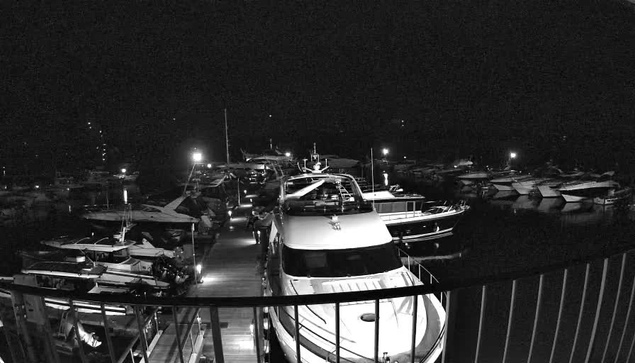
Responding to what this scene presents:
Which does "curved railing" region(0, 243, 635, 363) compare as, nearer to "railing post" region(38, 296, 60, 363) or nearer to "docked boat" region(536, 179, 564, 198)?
"railing post" region(38, 296, 60, 363)

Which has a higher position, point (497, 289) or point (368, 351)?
point (368, 351)

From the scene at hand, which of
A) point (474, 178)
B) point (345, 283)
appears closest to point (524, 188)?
point (474, 178)

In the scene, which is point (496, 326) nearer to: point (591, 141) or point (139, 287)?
point (139, 287)

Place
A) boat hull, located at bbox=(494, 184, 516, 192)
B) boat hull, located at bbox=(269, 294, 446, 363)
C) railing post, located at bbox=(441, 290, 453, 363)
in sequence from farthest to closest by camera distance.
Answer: boat hull, located at bbox=(494, 184, 516, 192) < boat hull, located at bbox=(269, 294, 446, 363) < railing post, located at bbox=(441, 290, 453, 363)

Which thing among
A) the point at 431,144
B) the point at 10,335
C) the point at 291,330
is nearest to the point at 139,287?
the point at 291,330

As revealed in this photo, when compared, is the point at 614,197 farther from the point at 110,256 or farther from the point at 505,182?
the point at 110,256

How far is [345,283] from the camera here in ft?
21.3

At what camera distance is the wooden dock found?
7.61m

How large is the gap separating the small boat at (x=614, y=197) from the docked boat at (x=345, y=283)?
106 feet

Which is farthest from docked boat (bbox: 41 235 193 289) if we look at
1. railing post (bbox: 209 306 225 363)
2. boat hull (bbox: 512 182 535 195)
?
boat hull (bbox: 512 182 535 195)

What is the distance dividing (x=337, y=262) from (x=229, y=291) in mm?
4303

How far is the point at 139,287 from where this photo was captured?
1355cm

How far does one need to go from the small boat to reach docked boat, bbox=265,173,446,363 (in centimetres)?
3228

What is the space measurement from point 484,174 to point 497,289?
33.1 meters
